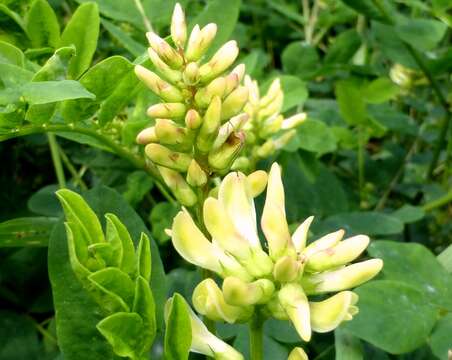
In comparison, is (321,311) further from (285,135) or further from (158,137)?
(285,135)

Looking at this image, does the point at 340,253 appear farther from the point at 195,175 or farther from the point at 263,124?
the point at 263,124

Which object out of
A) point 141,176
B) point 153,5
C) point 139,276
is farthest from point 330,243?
point 153,5

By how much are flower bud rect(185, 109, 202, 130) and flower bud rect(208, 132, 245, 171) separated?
0.04 meters

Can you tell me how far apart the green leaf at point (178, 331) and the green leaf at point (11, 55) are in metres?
0.38

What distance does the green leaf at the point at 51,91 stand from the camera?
0.84 m

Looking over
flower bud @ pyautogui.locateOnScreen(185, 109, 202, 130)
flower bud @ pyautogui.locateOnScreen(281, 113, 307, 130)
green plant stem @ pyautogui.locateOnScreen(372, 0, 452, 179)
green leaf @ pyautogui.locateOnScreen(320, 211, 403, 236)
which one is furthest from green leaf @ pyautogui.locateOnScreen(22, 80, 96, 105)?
green plant stem @ pyautogui.locateOnScreen(372, 0, 452, 179)

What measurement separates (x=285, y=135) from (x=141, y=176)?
0.89 feet

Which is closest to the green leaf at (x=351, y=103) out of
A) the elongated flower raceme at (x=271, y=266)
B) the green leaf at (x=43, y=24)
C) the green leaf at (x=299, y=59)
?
the green leaf at (x=299, y=59)

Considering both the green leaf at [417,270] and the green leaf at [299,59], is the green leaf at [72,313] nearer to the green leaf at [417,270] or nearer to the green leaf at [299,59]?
the green leaf at [417,270]

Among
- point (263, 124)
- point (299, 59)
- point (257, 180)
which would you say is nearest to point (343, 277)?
point (257, 180)

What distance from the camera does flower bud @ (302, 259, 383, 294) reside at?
0.77 m

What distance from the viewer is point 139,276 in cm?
76

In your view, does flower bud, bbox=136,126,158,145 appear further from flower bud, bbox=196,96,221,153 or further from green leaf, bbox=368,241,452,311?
green leaf, bbox=368,241,452,311

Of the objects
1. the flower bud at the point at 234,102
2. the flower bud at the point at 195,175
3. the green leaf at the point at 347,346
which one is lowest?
the green leaf at the point at 347,346
